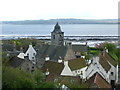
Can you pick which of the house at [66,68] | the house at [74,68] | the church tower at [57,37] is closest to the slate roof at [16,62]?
the house at [66,68]

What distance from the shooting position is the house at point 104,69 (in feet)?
54.2

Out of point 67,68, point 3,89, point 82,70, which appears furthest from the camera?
point 82,70

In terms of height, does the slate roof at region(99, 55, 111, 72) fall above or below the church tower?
below

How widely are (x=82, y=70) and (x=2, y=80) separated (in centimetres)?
814

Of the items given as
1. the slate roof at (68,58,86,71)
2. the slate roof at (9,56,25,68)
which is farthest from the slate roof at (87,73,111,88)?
the slate roof at (9,56,25,68)

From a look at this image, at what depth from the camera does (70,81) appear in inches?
562

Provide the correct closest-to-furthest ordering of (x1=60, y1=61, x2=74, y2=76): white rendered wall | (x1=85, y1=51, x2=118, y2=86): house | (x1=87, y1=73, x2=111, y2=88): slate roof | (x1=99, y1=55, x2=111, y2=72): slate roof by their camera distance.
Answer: (x1=87, y1=73, x2=111, y2=88): slate roof, (x1=85, y1=51, x2=118, y2=86): house, (x1=60, y1=61, x2=74, y2=76): white rendered wall, (x1=99, y1=55, x2=111, y2=72): slate roof

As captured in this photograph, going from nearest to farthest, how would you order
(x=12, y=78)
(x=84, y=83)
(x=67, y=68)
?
(x=12, y=78)
(x=84, y=83)
(x=67, y=68)

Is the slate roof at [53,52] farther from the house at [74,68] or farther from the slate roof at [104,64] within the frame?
the slate roof at [104,64]

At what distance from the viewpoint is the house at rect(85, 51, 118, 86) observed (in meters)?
16.5

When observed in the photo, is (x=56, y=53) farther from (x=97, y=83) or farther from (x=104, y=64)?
(x=97, y=83)

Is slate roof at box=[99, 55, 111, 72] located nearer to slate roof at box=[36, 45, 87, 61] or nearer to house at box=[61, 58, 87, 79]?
house at box=[61, 58, 87, 79]

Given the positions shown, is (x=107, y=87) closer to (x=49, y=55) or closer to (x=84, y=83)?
(x=84, y=83)

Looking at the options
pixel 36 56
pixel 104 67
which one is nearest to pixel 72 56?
pixel 36 56
